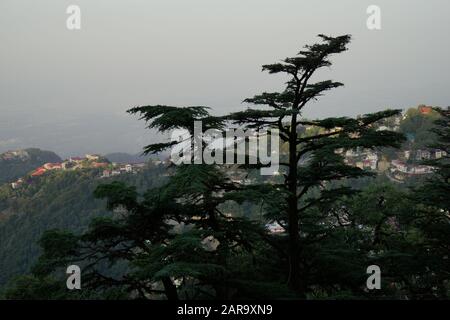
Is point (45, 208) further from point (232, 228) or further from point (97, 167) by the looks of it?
point (232, 228)

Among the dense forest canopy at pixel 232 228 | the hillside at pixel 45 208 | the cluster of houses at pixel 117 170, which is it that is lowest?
the hillside at pixel 45 208

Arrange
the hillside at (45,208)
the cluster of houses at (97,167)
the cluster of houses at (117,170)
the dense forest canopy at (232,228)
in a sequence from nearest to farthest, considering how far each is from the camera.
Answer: the dense forest canopy at (232,228), the hillside at (45,208), the cluster of houses at (117,170), the cluster of houses at (97,167)

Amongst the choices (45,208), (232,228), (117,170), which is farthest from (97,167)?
(232,228)

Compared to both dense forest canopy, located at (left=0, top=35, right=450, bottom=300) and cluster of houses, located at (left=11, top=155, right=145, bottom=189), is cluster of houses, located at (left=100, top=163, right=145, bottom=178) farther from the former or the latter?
dense forest canopy, located at (left=0, top=35, right=450, bottom=300)

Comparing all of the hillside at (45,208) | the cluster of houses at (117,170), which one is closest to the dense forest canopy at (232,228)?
the hillside at (45,208)

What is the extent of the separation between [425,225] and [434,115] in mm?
114723

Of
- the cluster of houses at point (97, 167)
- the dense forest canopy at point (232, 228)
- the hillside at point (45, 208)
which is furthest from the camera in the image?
the cluster of houses at point (97, 167)

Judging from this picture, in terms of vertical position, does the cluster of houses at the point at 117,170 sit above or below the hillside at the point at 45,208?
Answer: above

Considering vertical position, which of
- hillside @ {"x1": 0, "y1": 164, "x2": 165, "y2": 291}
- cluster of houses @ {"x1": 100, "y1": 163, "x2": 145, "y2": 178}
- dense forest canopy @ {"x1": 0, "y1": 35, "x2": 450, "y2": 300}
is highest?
dense forest canopy @ {"x1": 0, "y1": 35, "x2": 450, "y2": 300}

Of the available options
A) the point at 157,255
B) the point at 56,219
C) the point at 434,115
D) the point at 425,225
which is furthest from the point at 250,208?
the point at 157,255

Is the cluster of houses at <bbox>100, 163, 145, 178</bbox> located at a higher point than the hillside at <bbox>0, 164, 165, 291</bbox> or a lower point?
higher

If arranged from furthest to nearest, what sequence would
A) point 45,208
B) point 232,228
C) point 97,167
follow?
1. point 97,167
2. point 45,208
3. point 232,228

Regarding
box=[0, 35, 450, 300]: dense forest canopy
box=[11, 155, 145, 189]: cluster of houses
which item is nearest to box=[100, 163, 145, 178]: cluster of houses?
box=[11, 155, 145, 189]: cluster of houses

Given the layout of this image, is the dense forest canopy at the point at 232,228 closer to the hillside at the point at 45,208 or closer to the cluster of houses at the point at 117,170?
the hillside at the point at 45,208
